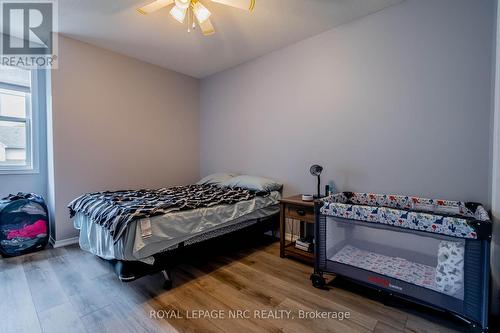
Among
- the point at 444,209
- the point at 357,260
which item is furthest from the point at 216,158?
the point at 444,209

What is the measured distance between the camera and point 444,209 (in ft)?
5.91

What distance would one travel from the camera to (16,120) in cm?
286

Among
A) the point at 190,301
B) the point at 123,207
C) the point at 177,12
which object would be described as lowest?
the point at 190,301

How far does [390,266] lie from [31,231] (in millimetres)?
Answer: 3644

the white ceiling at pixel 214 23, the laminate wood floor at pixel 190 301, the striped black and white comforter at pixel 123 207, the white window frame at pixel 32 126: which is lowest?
the laminate wood floor at pixel 190 301

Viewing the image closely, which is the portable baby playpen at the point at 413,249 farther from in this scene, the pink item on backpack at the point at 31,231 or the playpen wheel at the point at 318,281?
the pink item on backpack at the point at 31,231

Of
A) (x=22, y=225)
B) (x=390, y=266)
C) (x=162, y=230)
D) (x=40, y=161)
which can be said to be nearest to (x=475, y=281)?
(x=390, y=266)

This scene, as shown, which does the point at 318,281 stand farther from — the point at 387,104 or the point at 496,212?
the point at 387,104

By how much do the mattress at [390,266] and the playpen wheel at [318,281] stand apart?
194 millimetres

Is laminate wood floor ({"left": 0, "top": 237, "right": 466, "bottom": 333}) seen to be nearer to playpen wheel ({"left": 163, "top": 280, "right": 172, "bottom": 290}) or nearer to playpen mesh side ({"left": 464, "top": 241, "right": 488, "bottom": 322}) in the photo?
playpen wheel ({"left": 163, "top": 280, "right": 172, "bottom": 290})

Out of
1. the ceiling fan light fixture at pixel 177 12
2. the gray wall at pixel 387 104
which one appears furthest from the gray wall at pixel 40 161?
the gray wall at pixel 387 104

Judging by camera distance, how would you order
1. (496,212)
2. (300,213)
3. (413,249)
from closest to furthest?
1. (496,212)
2. (413,249)
3. (300,213)

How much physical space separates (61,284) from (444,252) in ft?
9.48

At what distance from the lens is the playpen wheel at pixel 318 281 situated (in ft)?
6.16
